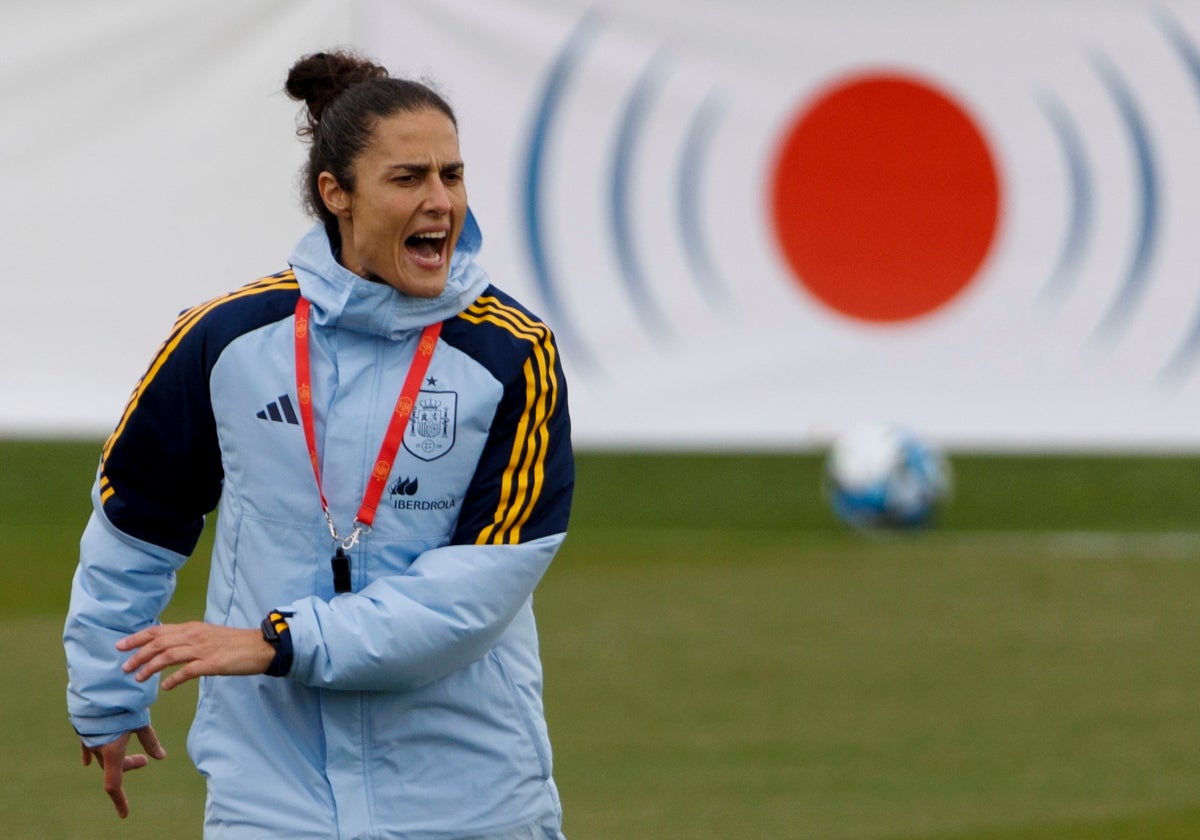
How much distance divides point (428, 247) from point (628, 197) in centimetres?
722

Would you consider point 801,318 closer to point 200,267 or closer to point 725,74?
point 725,74

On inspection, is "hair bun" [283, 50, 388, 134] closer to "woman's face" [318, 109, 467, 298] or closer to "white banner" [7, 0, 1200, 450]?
"woman's face" [318, 109, 467, 298]

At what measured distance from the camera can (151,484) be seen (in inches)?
137

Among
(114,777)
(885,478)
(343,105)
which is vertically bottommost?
(885,478)

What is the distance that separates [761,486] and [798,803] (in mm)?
4871

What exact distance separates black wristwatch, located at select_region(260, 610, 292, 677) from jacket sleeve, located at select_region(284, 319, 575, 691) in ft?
0.04

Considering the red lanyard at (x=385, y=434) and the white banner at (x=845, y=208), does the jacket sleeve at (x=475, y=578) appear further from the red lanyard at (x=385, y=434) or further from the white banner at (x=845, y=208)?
the white banner at (x=845, y=208)

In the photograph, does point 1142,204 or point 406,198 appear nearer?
point 406,198

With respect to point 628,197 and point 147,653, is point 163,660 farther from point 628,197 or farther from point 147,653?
point 628,197

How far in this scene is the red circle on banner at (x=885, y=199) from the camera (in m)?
10.6

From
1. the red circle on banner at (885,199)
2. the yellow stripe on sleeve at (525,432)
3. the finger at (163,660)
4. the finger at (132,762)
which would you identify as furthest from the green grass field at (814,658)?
the finger at (163,660)

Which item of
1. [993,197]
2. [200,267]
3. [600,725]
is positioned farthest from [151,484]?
[993,197]

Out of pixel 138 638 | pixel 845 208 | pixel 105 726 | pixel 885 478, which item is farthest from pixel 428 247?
pixel 845 208

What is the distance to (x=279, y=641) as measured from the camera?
10.6 ft
